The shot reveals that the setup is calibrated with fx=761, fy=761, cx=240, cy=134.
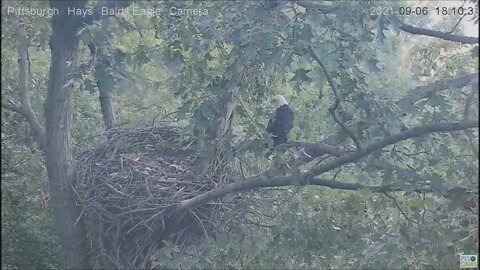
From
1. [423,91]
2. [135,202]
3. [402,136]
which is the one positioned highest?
[423,91]

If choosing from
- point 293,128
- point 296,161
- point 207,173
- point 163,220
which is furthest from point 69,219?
point 293,128

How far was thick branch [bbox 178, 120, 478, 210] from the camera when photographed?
13.1ft

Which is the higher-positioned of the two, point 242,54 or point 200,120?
point 242,54

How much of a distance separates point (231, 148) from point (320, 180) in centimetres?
69

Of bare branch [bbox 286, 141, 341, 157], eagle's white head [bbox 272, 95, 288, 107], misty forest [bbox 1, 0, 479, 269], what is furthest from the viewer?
eagle's white head [bbox 272, 95, 288, 107]

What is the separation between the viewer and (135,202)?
16.4ft

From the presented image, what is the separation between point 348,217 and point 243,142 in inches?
33.1

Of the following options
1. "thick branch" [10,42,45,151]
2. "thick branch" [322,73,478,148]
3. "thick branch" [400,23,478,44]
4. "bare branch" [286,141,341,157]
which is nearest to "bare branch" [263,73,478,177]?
"thick branch" [322,73,478,148]

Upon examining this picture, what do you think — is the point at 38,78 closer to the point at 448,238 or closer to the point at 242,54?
the point at 242,54

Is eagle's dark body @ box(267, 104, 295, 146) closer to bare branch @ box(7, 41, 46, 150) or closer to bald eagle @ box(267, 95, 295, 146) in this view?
bald eagle @ box(267, 95, 295, 146)

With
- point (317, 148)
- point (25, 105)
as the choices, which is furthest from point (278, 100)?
point (25, 105)

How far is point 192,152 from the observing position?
5672 mm

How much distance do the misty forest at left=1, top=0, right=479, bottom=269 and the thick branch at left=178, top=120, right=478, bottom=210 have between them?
1cm

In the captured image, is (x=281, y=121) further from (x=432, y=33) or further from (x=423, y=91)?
(x=423, y=91)
